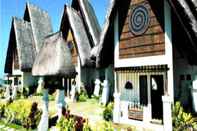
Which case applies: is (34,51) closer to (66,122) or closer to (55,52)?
(55,52)

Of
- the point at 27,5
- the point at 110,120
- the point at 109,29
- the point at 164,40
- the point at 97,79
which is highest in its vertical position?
the point at 27,5

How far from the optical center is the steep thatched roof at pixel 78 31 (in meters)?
23.7

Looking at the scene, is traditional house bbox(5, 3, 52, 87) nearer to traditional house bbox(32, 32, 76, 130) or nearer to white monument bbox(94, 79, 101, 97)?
white monument bbox(94, 79, 101, 97)

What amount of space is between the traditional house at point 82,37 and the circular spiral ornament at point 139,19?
9.43 metres

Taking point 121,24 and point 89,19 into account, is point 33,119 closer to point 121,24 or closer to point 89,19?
point 121,24

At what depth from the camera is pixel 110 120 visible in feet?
48.5

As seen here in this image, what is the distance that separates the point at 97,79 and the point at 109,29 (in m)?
8.66

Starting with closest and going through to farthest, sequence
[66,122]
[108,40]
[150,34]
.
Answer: [66,122]
[150,34]
[108,40]

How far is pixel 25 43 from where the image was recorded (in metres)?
31.7

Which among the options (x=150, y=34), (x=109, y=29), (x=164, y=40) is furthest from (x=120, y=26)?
(x=164, y=40)

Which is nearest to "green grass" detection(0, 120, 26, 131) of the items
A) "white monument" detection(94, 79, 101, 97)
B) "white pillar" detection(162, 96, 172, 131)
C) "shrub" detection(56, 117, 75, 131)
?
"shrub" detection(56, 117, 75, 131)

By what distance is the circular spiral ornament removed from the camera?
13799 millimetres

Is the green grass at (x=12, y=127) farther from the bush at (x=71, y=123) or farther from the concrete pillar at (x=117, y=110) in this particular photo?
the concrete pillar at (x=117, y=110)

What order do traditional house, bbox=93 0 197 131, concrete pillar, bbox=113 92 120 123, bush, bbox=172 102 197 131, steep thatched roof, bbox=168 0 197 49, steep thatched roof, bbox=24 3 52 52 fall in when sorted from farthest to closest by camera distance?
steep thatched roof, bbox=24 3 52 52 < concrete pillar, bbox=113 92 120 123 < traditional house, bbox=93 0 197 131 < steep thatched roof, bbox=168 0 197 49 < bush, bbox=172 102 197 131
